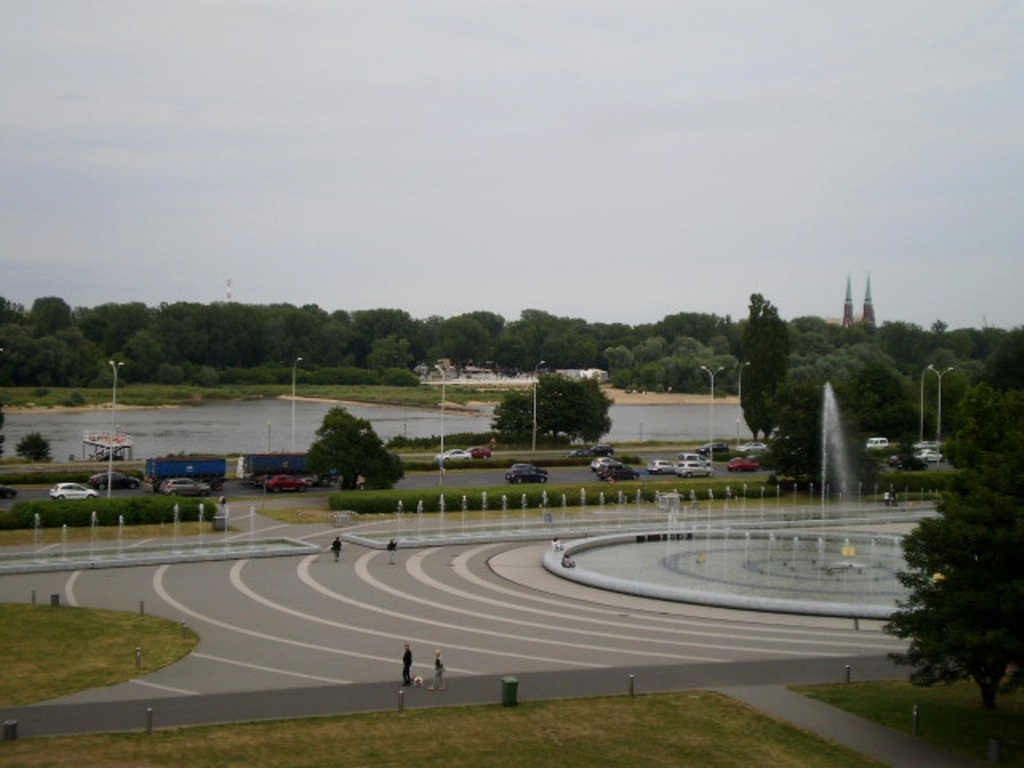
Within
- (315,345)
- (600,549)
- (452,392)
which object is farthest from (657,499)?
(315,345)

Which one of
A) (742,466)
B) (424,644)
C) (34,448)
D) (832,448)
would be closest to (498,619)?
(424,644)

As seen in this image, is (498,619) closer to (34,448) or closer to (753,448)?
(34,448)

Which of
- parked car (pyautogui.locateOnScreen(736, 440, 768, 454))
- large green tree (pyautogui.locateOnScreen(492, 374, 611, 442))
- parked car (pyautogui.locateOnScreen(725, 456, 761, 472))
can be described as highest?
large green tree (pyautogui.locateOnScreen(492, 374, 611, 442))

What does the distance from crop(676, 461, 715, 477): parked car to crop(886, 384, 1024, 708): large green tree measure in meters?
→ 44.2

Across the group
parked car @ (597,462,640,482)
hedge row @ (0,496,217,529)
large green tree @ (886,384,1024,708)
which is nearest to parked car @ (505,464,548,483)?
parked car @ (597,462,640,482)

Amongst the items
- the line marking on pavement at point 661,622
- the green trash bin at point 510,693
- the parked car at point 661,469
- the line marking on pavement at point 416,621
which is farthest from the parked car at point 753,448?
the green trash bin at point 510,693

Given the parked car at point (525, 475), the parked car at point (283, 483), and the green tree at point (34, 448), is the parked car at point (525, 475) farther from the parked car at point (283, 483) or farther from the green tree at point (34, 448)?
the green tree at point (34, 448)

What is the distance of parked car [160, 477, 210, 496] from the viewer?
5462 cm

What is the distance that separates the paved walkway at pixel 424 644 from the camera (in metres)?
21.6

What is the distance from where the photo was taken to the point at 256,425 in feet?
372

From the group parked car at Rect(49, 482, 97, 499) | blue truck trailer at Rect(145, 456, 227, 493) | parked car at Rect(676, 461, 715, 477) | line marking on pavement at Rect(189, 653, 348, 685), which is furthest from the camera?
parked car at Rect(676, 461, 715, 477)

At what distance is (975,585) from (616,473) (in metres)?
44.2

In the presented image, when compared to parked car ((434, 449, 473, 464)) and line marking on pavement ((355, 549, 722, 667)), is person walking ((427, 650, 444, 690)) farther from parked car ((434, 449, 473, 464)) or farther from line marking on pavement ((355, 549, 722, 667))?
parked car ((434, 449, 473, 464))

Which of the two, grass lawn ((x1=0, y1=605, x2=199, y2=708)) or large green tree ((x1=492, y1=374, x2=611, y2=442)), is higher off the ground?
large green tree ((x1=492, y1=374, x2=611, y2=442))
